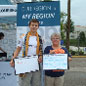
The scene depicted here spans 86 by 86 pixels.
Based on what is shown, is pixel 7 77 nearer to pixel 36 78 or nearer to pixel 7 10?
pixel 36 78

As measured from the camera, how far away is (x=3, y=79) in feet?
15.5

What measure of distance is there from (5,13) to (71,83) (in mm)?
3285

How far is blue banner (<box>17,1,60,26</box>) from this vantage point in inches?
180

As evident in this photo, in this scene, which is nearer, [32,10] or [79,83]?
[32,10]

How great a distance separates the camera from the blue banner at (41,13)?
457cm

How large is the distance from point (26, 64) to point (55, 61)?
485mm

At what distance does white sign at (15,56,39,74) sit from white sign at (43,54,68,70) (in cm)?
17

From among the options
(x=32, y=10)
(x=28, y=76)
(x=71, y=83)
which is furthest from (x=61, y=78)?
(x=71, y=83)

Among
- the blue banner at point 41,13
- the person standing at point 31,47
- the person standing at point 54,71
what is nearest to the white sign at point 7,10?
the blue banner at point 41,13

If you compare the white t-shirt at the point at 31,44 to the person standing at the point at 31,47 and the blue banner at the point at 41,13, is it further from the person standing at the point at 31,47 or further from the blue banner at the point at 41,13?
the blue banner at the point at 41,13

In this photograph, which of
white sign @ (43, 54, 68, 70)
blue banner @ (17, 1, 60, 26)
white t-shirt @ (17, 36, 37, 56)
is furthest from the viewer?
blue banner @ (17, 1, 60, 26)

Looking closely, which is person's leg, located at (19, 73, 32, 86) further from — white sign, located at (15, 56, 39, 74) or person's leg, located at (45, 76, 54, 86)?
person's leg, located at (45, 76, 54, 86)

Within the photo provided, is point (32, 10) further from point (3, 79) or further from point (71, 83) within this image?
point (71, 83)

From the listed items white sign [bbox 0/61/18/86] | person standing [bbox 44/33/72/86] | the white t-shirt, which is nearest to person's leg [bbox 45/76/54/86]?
person standing [bbox 44/33/72/86]
